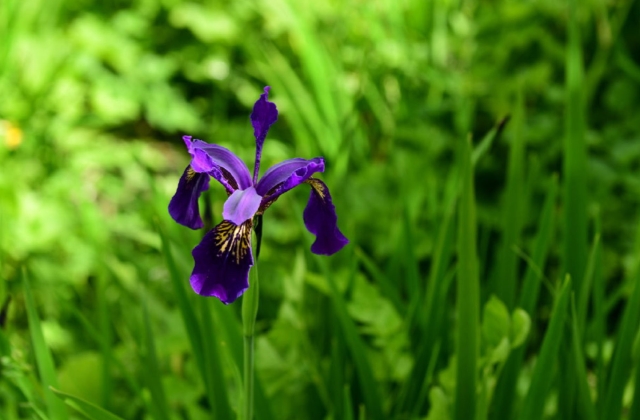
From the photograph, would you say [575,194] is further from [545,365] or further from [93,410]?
[93,410]

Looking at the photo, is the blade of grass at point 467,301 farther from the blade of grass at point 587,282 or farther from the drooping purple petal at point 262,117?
the drooping purple petal at point 262,117

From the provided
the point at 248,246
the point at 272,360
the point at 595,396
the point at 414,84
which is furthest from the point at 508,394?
the point at 414,84

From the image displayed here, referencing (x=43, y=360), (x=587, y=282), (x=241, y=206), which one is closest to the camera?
(x=241, y=206)

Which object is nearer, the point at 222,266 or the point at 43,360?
the point at 222,266

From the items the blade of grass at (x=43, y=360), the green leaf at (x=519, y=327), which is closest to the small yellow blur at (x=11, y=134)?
the blade of grass at (x=43, y=360)

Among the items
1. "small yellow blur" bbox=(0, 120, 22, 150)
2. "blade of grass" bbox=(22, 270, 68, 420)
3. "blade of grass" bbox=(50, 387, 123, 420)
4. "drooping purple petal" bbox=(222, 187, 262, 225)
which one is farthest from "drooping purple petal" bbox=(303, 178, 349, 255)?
"small yellow blur" bbox=(0, 120, 22, 150)

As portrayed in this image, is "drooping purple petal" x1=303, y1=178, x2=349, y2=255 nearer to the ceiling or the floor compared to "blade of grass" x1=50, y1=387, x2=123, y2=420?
nearer to the ceiling

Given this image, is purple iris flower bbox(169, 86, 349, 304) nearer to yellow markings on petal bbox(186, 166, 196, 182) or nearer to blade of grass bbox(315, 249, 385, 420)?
yellow markings on petal bbox(186, 166, 196, 182)

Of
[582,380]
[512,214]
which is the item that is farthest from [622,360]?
[512,214]
